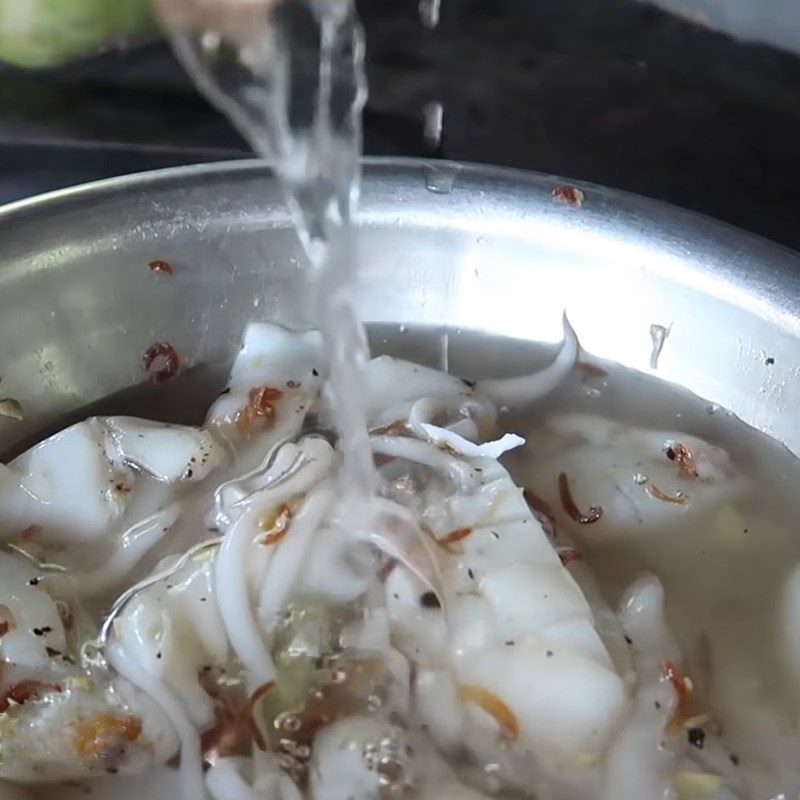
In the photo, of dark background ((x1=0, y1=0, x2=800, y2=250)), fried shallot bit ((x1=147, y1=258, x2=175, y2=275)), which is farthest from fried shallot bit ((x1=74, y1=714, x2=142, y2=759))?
dark background ((x1=0, y1=0, x2=800, y2=250))

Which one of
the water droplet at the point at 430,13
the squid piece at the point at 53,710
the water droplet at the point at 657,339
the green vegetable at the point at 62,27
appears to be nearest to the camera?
the squid piece at the point at 53,710

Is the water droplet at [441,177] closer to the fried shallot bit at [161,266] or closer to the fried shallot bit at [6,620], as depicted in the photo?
the fried shallot bit at [161,266]

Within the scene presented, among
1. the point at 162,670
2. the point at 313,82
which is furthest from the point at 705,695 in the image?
the point at 313,82

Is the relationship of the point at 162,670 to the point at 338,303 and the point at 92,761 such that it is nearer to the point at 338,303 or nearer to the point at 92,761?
the point at 92,761

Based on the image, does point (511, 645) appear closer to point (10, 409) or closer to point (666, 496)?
point (666, 496)

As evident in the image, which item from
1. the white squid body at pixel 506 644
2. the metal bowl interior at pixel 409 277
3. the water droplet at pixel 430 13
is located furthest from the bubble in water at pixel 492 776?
the water droplet at pixel 430 13

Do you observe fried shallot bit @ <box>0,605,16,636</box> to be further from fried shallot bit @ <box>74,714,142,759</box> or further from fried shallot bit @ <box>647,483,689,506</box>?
fried shallot bit @ <box>647,483,689,506</box>
